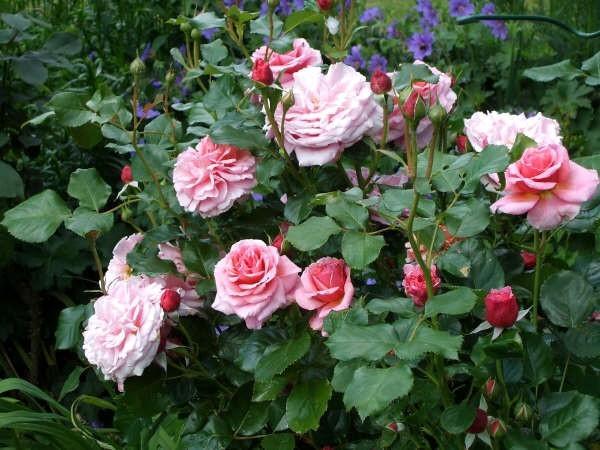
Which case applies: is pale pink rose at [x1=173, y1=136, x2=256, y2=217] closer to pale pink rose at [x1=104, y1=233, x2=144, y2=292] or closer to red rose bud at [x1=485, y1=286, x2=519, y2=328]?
pale pink rose at [x1=104, y1=233, x2=144, y2=292]

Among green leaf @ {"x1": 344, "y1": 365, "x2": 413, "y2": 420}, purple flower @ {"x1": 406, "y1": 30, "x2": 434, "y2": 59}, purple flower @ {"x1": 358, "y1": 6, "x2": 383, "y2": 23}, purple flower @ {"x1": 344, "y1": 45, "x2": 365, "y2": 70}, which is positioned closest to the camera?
green leaf @ {"x1": 344, "y1": 365, "x2": 413, "y2": 420}

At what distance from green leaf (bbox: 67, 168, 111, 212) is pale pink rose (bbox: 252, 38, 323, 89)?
0.97ft

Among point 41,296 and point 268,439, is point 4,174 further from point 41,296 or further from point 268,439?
point 268,439

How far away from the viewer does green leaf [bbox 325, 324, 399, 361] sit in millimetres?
893

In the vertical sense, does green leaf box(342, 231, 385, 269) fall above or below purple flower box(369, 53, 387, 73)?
above

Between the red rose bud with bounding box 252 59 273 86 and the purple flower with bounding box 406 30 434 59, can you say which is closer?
the red rose bud with bounding box 252 59 273 86

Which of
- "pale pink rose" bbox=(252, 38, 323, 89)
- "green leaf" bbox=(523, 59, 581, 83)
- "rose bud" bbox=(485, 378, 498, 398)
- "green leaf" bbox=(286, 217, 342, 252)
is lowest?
"rose bud" bbox=(485, 378, 498, 398)

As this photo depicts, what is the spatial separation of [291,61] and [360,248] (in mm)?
393

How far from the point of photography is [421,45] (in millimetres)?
3051

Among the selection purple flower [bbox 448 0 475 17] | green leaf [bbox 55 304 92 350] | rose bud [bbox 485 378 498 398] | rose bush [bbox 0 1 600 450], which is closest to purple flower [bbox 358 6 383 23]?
purple flower [bbox 448 0 475 17]

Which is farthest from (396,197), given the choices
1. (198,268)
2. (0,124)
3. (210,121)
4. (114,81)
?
(114,81)

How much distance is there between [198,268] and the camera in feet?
4.06

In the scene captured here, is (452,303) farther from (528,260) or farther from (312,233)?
(528,260)

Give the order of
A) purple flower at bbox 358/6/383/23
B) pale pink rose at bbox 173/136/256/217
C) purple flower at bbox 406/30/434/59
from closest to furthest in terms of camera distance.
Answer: pale pink rose at bbox 173/136/256/217, purple flower at bbox 406/30/434/59, purple flower at bbox 358/6/383/23
